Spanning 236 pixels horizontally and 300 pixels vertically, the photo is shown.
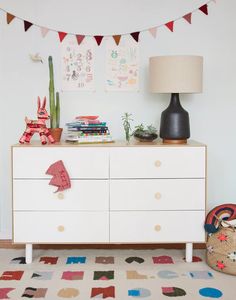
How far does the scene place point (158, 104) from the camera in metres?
3.45

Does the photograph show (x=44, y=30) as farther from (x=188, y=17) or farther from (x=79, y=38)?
(x=188, y=17)

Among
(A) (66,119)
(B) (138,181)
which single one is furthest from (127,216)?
(A) (66,119)

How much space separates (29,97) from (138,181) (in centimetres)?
103

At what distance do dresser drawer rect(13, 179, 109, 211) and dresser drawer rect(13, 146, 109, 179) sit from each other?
0.16 ft

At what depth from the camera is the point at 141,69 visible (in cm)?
341

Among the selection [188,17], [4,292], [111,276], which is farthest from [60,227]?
[188,17]

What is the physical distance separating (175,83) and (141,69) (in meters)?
0.47

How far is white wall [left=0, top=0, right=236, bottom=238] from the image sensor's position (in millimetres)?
3367

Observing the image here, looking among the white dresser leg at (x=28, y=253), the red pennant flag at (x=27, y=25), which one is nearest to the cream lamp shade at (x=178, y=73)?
the red pennant flag at (x=27, y=25)

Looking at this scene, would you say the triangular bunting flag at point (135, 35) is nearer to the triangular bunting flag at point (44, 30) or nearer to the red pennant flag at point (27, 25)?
the triangular bunting flag at point (44, 30)

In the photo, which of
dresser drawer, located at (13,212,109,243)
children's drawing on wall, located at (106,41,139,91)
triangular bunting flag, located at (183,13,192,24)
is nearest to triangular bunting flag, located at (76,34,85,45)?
children's drawing on wall, located at (106,41,139,91)

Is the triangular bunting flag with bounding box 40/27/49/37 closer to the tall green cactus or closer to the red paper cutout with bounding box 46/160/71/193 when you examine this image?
the tall green cactus

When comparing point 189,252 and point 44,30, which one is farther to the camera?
point 44,30

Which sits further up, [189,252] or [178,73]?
[178,73]
